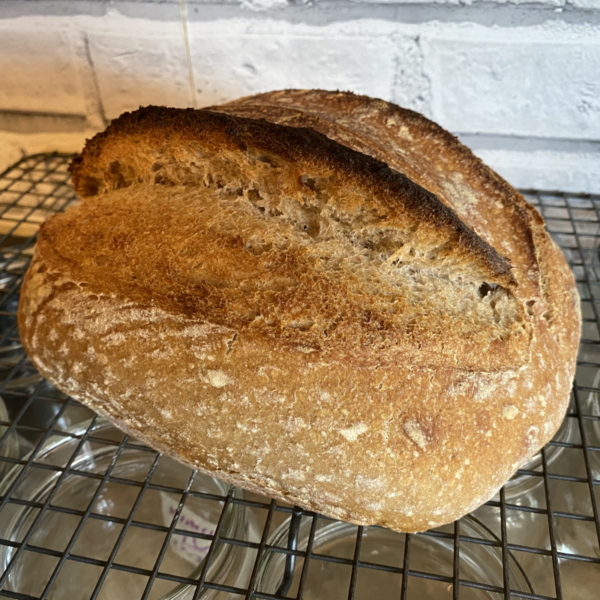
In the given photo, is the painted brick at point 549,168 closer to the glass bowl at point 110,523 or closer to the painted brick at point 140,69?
the painted brick at point 140,69

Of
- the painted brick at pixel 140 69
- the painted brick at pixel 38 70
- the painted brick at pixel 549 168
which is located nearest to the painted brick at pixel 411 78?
the painted brick at pixel 549 168

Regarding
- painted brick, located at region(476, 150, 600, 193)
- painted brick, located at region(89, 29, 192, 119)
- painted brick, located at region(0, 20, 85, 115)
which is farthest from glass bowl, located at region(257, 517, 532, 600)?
painted brick, located at region(0, 20, 85, 115)

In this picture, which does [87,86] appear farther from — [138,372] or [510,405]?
[510,405]

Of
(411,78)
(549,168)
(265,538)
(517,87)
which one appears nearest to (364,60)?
(411,78)

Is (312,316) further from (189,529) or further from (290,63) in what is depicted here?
(290,63)

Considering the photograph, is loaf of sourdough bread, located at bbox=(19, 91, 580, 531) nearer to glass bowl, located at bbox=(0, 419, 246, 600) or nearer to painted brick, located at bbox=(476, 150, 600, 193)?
glass bowl, located at bbox=(0, 419, 246, 600)
